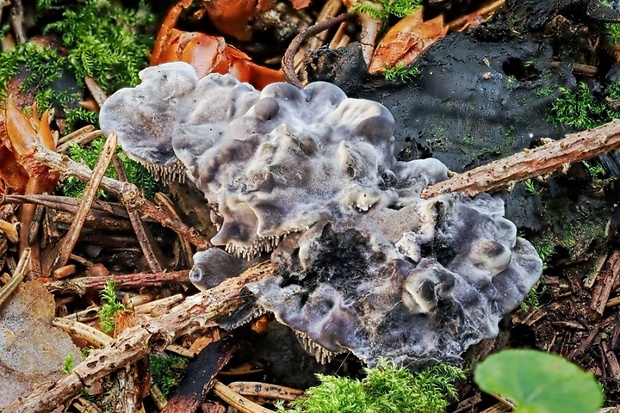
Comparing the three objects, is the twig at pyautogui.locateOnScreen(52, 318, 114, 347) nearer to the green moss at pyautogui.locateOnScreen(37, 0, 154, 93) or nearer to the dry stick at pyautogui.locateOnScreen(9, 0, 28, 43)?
the green moss at pyautogui.locateOnScreen(37, 0, 154, 93)

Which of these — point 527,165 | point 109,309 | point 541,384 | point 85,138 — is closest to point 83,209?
point 109,309

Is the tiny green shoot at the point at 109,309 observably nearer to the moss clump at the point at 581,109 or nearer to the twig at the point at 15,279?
the twig at the point at 15,279

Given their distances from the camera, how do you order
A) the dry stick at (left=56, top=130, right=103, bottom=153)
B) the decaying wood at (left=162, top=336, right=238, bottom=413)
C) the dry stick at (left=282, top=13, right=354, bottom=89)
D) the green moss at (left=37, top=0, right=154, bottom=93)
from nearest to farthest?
the decaying wood at (left=162, top=336, right=238, bottom=413) < the dry stick at (left=282, top=13, right=354, bottom=89) < the dry stick at (left=56, top=130, right=103, bottom=153) < the green moss at (left=37, top=0, right=154, bottom=93)

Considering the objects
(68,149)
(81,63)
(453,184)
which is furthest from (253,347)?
(81,63)

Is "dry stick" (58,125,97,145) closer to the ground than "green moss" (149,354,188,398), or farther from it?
farther from it

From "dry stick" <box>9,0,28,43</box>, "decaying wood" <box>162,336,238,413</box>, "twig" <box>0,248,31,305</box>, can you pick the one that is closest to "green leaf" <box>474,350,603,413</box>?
"decaying wood" <box>162,336,238,413</box>

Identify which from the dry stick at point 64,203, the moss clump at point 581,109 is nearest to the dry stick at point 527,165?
the moss clump at point 581,109

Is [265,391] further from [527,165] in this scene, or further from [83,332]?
[527,165]
